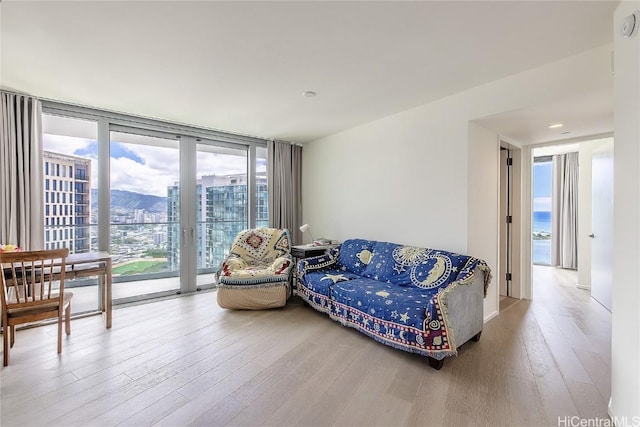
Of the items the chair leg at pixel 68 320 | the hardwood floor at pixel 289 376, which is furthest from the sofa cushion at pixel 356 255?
the chair leg at pixel 68 320

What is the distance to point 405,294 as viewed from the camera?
2.61 m

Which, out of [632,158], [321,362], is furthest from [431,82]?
[321,362]

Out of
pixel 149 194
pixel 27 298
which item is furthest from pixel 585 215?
pixel 27 298

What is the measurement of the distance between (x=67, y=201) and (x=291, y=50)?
10.6 feet

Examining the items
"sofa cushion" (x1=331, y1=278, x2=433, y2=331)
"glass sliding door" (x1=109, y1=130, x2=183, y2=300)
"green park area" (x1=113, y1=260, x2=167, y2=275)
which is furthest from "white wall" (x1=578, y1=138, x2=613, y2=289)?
"green park area" (x1=113, y1=260, x2=167, y2=275)

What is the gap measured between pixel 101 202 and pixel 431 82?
159 inches

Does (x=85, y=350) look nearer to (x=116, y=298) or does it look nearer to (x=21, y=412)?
(x=21, y=412)

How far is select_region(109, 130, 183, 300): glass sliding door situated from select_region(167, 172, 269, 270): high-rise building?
0.8 inches

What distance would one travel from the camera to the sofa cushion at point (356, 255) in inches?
138

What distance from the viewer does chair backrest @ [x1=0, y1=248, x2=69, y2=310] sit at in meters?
2.26

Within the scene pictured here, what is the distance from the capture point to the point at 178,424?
1636 millimetres

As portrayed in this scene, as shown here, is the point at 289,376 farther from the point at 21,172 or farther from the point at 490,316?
the point at 21,172

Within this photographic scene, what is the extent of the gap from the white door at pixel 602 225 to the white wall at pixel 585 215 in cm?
50

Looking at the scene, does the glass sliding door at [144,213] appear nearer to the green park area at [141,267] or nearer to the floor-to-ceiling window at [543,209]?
the green park area at [141,267]
